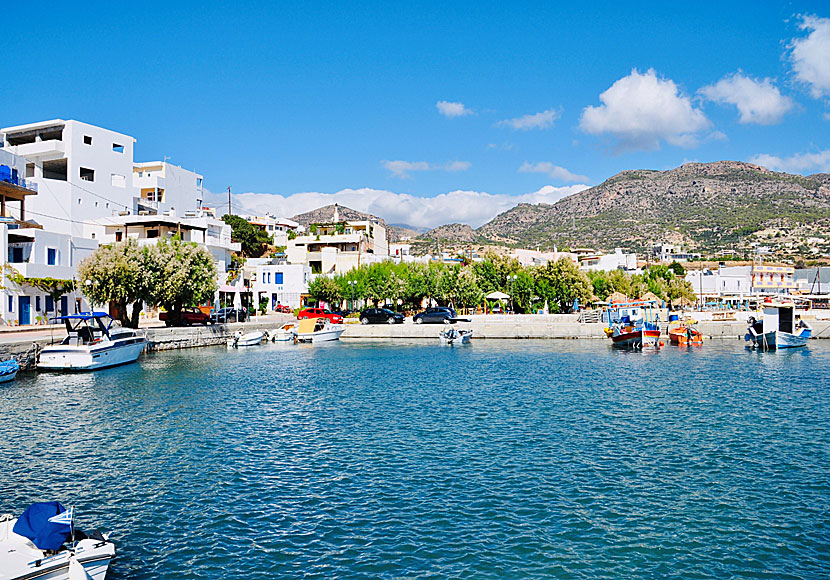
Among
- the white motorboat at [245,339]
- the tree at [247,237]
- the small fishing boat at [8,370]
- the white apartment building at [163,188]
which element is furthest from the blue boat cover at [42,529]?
the tree at [247,237]

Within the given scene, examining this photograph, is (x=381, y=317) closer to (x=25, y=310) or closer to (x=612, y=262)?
(x=25, y=310)

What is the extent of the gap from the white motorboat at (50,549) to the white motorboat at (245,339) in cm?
4111

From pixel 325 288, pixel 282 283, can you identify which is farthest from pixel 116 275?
pixel 282 283

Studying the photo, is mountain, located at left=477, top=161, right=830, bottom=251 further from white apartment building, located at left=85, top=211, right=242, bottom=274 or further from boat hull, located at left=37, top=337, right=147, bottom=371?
boat hull, located at left=37, top=337, right=147, bottom=371

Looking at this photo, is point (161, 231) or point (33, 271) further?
point (161, 231)

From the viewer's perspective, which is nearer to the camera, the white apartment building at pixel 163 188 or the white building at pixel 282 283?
the white building at pixel 282 283

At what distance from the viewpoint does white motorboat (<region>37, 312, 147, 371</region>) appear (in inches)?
1312

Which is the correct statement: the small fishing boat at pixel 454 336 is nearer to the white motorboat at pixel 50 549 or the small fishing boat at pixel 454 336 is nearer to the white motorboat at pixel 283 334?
the white motorboat at pixel 283 334

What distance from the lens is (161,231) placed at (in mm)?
62906

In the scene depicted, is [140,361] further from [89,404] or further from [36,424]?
[36,424]

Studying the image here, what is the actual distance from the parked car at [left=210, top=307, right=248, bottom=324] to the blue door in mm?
15025

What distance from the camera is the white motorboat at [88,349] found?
3331 cm

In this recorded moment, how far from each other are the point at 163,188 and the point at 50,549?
270 ft

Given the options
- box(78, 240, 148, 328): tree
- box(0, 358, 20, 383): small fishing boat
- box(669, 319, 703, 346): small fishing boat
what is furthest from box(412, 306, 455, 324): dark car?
box(0, 358, 20, 383): small fishing boat
